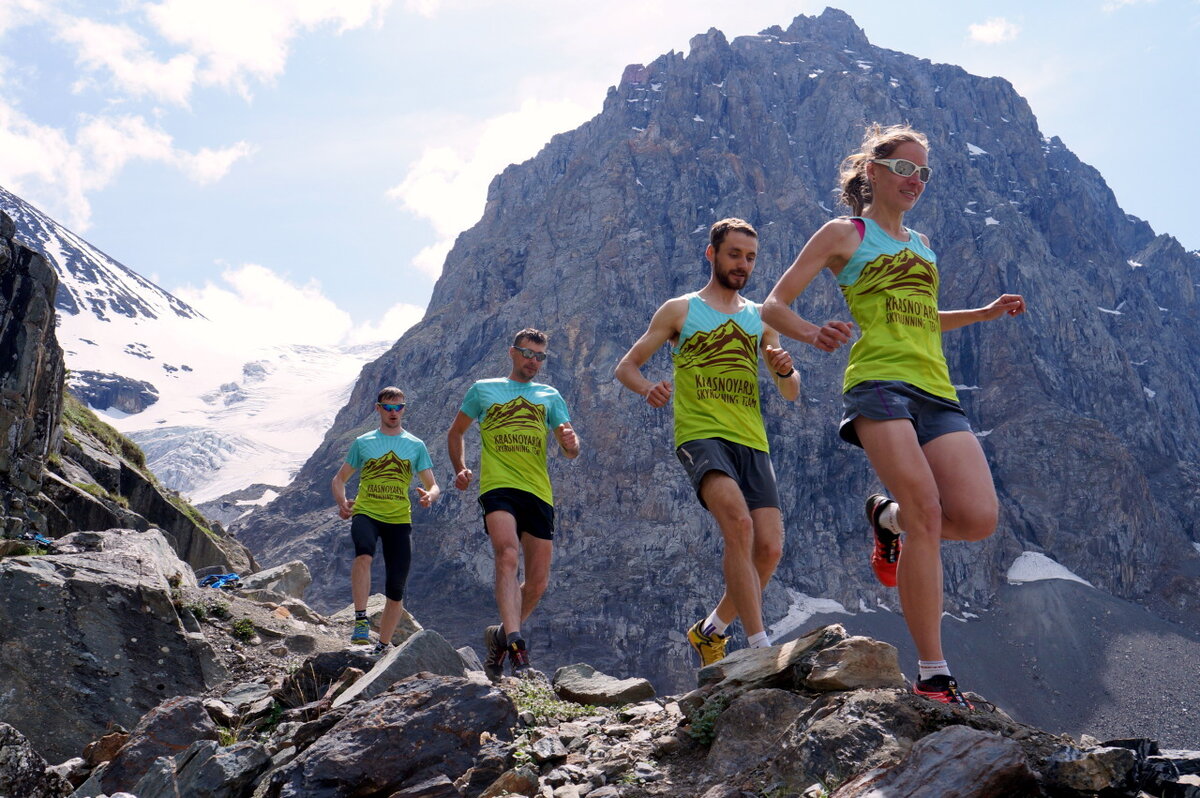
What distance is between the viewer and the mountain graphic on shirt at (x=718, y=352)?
6875 millimetres

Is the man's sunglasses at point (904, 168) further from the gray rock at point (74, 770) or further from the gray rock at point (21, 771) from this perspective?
the gray rock at point (74, 770)

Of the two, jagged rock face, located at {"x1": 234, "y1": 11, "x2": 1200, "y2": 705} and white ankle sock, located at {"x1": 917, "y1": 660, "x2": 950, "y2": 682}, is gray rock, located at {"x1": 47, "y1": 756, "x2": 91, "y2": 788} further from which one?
jagged rock face, located at {"x1": 234, "y1": 11, "x2": 1200, "y2": 705}

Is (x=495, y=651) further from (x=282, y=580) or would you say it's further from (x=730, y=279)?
(x=282, y=580)

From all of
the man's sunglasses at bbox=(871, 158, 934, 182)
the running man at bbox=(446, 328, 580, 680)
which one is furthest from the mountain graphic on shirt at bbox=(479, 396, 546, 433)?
the man's sunglasses at bbox=(871, 158, 934, 182)

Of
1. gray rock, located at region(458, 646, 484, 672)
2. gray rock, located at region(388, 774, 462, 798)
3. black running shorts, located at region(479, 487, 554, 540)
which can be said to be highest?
black running shorts, located at region(479, 487, 554, 540)

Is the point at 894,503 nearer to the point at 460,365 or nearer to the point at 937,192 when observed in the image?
the point at 460,365

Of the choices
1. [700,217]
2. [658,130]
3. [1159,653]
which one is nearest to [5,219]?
[1159,653]

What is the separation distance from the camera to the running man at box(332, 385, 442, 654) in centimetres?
1100

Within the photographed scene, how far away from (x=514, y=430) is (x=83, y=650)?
432 centimetres

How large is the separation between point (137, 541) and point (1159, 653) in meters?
160

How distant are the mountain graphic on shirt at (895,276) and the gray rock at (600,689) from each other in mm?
3278

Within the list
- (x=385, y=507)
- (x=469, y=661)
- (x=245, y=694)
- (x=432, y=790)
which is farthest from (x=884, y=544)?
(x=385, y=507)

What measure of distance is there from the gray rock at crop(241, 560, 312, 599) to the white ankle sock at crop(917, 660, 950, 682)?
17.2 metres

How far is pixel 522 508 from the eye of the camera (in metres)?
8.94
